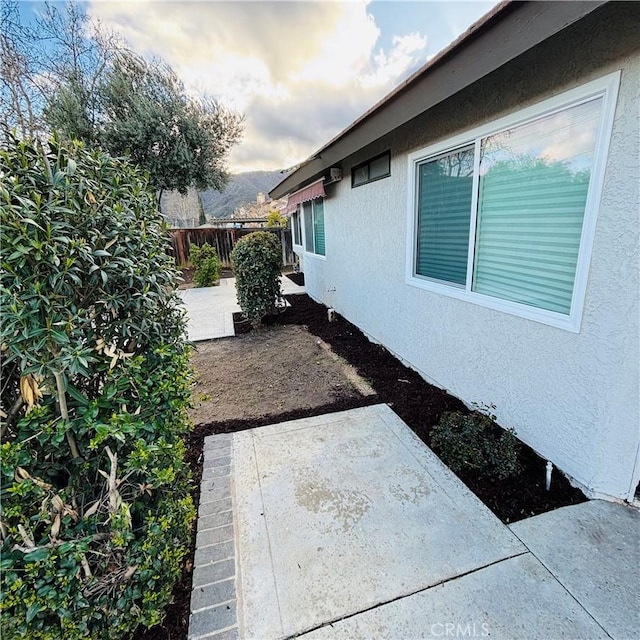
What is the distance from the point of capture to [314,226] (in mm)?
9477

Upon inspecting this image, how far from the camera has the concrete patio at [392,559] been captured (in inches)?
66.3

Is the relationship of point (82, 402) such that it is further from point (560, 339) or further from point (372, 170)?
point (372, 170)

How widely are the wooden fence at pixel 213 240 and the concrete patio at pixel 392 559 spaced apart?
14282 mm

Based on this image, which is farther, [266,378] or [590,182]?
[266,378]

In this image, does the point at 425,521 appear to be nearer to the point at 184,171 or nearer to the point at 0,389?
the point at 0,389

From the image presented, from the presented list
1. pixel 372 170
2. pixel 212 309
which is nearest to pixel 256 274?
pixel 212 309

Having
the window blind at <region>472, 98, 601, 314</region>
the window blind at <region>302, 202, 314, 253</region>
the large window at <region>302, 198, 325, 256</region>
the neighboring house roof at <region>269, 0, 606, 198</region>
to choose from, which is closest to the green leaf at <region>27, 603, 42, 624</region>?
the window blind at <region>472, 98, 601, 314</region>

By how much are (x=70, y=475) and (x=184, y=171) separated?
13949mm

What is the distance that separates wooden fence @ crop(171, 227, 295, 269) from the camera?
53.0ft

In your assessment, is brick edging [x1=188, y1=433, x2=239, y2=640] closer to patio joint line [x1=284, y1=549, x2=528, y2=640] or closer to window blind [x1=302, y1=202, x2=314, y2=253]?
patio joint line [x1=284, y1=549, x2=528, y2=640]

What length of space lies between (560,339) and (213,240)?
1679 centimetres

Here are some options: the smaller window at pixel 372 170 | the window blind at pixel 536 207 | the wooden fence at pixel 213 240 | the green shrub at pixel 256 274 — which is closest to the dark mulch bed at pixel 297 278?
the wooden fence at pixel 213 240

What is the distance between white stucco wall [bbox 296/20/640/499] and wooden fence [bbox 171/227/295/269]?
1254cm

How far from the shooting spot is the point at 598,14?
6.56ft
